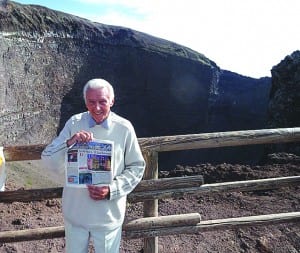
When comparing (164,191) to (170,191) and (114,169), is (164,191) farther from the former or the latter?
(114,169)

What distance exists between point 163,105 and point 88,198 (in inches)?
1315

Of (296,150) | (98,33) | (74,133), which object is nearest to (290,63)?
(296,150)

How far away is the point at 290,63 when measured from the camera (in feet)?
71.7

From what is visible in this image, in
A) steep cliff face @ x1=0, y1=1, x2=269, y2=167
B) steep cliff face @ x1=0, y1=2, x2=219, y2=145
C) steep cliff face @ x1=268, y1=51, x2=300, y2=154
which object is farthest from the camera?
steep cliff face @ x1=0, y1=1, x2=269, y2=167

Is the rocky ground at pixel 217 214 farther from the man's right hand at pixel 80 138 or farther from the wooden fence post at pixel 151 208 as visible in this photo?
the man's right hand at pixel 80 138

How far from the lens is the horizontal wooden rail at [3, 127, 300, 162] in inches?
167

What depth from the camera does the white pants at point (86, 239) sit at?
362cm

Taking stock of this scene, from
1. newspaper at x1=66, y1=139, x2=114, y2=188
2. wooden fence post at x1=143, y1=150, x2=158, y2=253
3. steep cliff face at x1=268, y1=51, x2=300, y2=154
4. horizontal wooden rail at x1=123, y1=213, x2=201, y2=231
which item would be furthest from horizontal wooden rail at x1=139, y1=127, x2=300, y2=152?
steep cliff face at x1=268, y1=51, x2=300, y2=154

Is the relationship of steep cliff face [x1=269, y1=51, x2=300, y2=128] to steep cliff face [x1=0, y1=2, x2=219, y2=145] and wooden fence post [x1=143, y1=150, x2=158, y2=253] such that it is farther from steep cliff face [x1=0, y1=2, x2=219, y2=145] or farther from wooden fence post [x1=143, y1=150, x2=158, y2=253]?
wooden fence post [x1=143, y1=150, x2=158, y2=253]

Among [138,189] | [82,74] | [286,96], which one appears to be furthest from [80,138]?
[82,74]

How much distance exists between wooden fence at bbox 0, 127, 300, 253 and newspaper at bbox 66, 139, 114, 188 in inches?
31.9

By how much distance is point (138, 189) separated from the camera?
4594mm

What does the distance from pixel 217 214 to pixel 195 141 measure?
8.52 feet

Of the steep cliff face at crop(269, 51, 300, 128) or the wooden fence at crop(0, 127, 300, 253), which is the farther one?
the steep cliff face at crop(269, 51, 300, 128)
